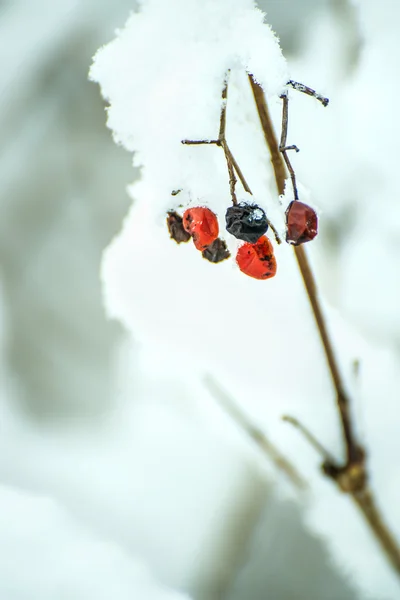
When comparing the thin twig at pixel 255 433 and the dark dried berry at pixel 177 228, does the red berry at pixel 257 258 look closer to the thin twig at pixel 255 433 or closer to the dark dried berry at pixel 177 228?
the dark dried berry at pixel 177 228

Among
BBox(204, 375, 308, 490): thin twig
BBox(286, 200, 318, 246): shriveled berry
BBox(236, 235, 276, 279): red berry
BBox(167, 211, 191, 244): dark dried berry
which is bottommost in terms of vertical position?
BBox(204, 375, 308, 490): thin twig

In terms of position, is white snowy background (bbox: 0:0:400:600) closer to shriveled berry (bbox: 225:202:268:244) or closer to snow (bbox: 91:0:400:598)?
snow (bbox: 91:0:400:598)

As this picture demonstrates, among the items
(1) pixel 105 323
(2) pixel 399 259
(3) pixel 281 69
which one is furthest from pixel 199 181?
(1) pixel 105 323

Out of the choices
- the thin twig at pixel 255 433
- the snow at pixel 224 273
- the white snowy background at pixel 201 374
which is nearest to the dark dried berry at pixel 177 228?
the snow at pixel 224 273

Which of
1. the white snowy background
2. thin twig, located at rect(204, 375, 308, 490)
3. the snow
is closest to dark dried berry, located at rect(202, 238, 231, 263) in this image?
the snow

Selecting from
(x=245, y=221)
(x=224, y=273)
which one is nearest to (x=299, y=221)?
(x=245, y=221)

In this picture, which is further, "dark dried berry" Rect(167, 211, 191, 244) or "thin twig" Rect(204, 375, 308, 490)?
"thin twig" Rect(204, 375, 308, 490)

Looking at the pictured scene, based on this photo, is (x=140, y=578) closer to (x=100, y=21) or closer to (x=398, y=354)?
(x=398, y=354)
